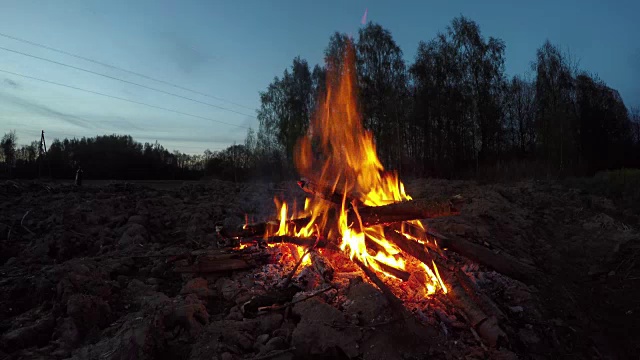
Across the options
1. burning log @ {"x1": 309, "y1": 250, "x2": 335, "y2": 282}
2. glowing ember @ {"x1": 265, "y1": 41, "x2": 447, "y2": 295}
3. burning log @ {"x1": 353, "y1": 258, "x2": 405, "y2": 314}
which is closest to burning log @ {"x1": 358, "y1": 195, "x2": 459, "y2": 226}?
glowing ember @ {"x1": 265, "y1": 41, "x2": 447, "y2": 295}

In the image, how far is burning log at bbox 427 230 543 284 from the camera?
15.2 ft

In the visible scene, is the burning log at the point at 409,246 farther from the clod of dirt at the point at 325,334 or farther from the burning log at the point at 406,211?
the clod of dirt at the point at 325,334

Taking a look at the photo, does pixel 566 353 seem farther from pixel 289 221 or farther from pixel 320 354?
pixel 289 221

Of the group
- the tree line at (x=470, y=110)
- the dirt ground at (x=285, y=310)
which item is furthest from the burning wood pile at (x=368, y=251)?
the tree line at (x=470, y=110)

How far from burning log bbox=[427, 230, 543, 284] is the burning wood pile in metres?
0.01

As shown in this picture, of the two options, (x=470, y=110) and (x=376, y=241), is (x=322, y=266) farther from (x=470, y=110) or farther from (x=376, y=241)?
(x=470, y=110)

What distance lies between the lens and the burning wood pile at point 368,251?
372 centimetres

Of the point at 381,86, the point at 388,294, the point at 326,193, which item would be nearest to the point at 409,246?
the point at 388,294

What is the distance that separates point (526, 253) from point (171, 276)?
5.47m

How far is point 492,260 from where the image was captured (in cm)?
473

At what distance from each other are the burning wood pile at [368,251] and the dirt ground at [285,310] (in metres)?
0.15

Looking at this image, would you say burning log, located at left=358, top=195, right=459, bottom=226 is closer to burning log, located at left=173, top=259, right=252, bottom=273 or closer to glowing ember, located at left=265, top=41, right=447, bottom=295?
glowing ember, located at left=265, top=41, right=447, bottom=295

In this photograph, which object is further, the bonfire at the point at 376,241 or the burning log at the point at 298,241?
the burning log at the point at 298,241

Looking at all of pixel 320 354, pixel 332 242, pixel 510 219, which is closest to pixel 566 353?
pixel 320 354
